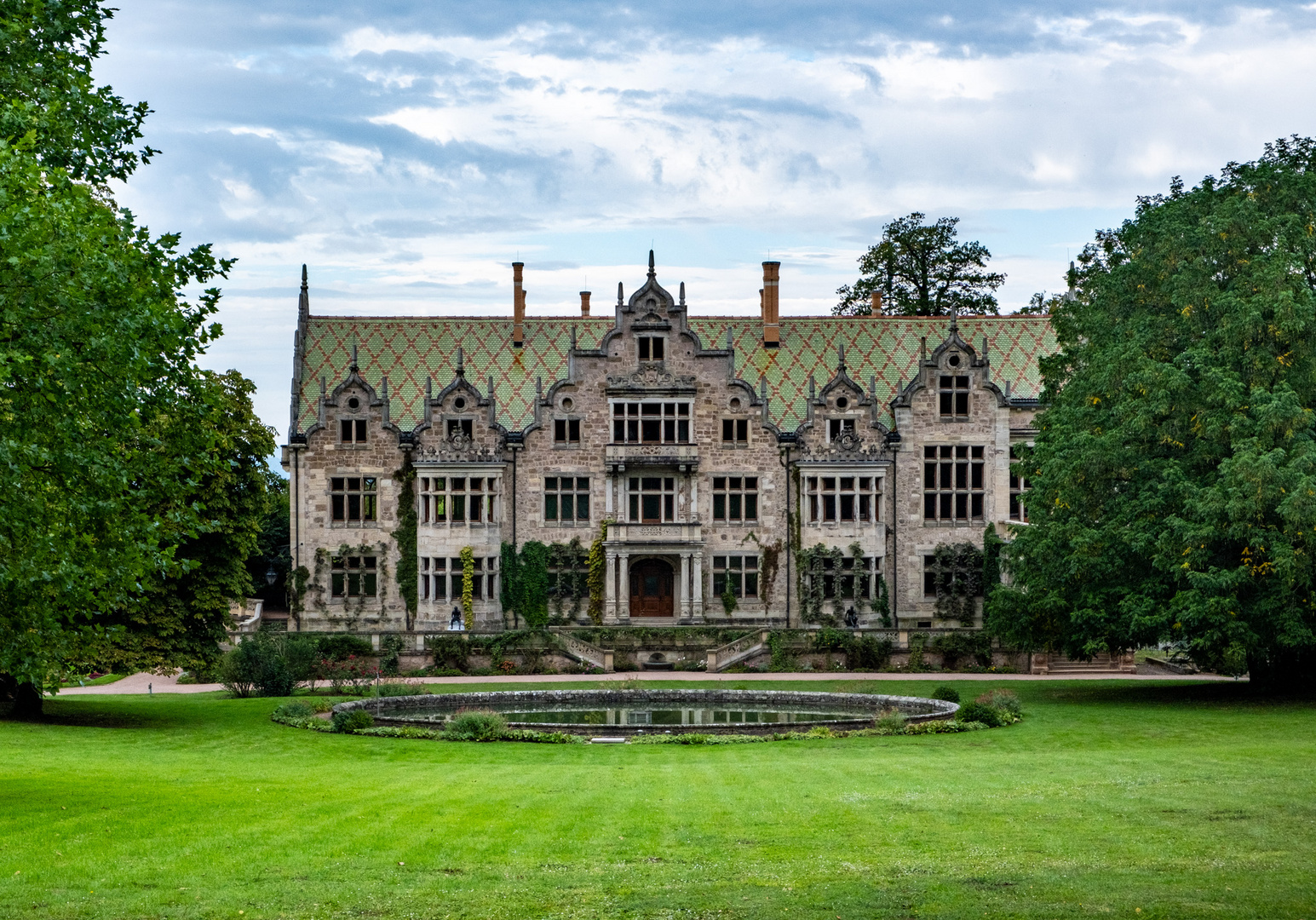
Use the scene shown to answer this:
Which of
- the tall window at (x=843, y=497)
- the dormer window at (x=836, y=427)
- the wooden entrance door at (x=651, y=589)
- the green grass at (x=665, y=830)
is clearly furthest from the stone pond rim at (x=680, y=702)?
the dormer window at (x=836, y=427)

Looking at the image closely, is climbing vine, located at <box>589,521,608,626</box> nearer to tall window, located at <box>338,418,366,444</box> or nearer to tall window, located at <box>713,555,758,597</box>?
tall window, located at <box>713,555,758,597</box>

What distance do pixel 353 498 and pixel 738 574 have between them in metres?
13.7

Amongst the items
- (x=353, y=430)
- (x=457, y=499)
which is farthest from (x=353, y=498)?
(x=457, y=499)

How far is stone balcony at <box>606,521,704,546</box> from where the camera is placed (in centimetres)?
5216

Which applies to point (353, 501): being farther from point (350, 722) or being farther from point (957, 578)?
point (350, 722)

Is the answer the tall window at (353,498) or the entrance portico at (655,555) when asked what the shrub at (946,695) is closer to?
the entrance portico at (655,555)

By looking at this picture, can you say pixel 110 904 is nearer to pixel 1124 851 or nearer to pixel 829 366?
pixel 1124 851

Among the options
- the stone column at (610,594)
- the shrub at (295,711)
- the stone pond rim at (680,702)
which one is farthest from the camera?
the stone column at (610,594)

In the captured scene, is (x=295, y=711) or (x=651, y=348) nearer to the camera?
(x=295, y=711)

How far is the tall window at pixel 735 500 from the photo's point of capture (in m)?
53.2

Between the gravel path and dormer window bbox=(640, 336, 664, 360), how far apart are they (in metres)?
11.9

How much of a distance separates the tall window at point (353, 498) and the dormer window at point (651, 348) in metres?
10.4

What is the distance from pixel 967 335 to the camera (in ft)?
188

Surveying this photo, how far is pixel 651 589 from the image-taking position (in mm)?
53531
